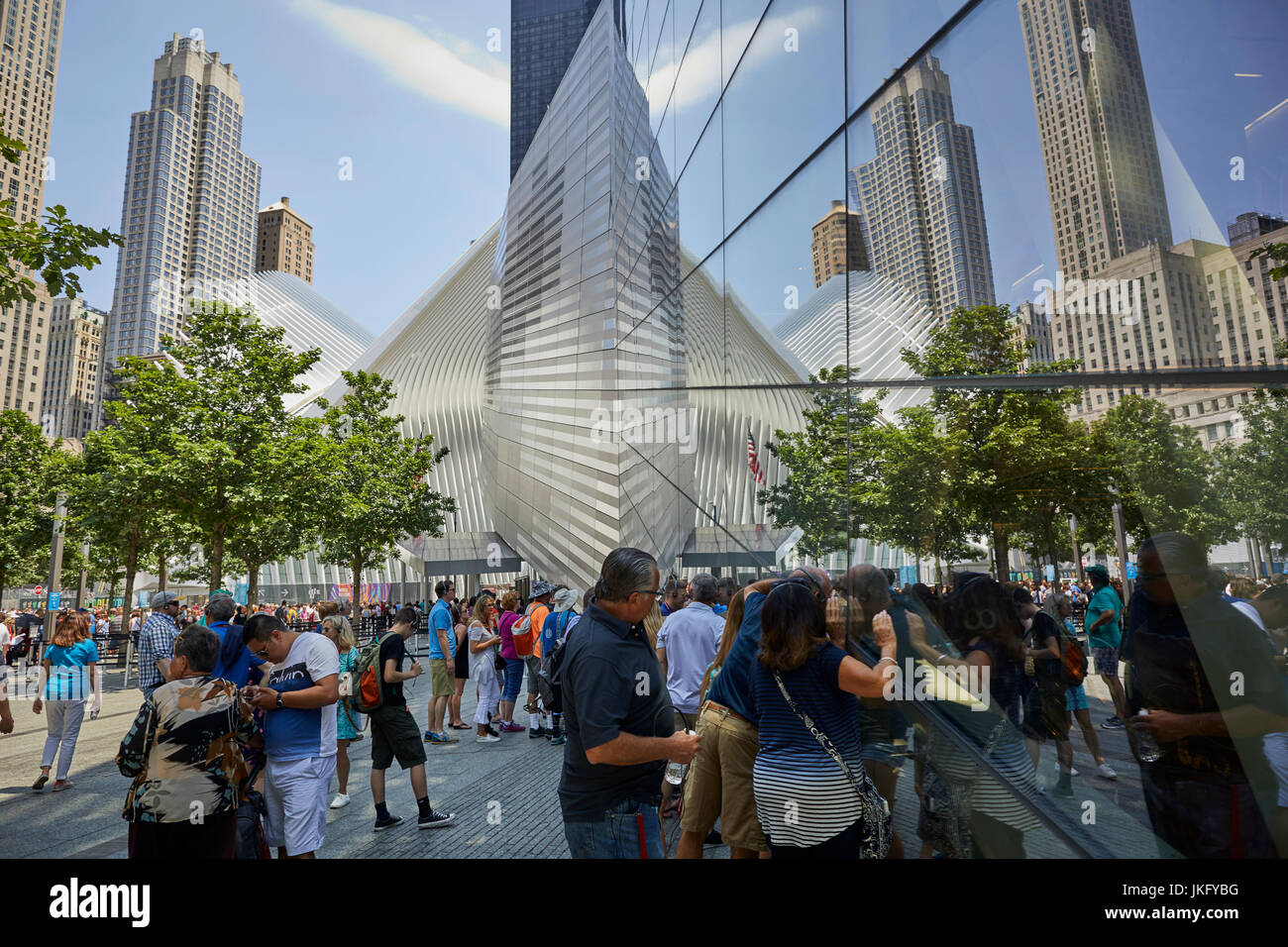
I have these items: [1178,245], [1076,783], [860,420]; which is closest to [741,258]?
[860,420]

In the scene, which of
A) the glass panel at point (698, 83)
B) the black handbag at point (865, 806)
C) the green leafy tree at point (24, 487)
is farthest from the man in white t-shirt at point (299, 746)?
the green leafy tree at point (24, 487)

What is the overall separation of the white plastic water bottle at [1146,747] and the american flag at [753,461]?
3596 mm

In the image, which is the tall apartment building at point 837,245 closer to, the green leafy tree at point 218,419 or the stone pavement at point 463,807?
the stone pavement at point 463,807

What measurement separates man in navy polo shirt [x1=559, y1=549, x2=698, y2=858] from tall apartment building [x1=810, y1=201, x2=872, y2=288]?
8.45 ft

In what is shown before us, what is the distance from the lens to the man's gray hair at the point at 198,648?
10.7 feet

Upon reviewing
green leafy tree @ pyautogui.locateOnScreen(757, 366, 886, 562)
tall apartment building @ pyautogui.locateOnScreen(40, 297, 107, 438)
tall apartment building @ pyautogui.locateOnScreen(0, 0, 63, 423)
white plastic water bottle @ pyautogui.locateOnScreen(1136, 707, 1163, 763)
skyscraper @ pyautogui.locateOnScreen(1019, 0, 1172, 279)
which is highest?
tall apartment building @ pyautogui.locateOnScreen(40, 297, 107, 438)

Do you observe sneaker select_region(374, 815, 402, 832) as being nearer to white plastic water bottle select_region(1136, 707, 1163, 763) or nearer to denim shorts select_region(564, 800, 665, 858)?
denim shorts select_region(564, 800, 665, 858)

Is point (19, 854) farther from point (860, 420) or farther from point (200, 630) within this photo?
point (860, 420)

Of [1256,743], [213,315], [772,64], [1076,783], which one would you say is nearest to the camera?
[1256,743]

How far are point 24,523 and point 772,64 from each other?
84.5 feet

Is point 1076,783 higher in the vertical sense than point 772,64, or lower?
lower

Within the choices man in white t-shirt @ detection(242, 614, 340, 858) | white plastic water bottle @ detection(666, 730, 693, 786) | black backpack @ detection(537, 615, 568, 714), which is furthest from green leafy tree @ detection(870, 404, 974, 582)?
man in white t-shirt @ detection(242, 614, 340, 858)

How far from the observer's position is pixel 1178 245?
7.97ft

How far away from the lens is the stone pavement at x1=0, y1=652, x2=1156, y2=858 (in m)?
2.56
